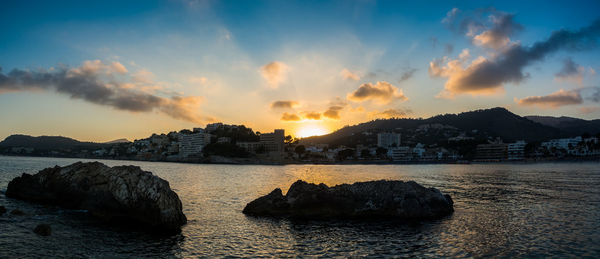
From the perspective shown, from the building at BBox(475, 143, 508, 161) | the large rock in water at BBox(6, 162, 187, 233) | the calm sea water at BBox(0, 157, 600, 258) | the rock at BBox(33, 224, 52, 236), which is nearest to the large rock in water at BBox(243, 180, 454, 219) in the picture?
the calm sea water at BBox(0, 157, 600, 258)

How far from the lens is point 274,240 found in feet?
54.2

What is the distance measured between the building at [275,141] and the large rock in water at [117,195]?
6065 inches

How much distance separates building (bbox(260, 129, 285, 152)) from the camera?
7279 inches

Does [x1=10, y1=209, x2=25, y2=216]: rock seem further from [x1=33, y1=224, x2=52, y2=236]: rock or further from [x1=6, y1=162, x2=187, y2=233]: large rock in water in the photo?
[x1=33, y1=224, x2=52, y2=236]: rock

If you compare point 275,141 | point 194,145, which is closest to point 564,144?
point 275,141

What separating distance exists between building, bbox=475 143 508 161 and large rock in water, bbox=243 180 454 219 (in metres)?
166

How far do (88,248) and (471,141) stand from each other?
21191 centimetres

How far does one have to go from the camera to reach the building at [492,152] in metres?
169

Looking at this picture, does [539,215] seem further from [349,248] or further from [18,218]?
[18,218]

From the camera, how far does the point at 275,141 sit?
622 ft

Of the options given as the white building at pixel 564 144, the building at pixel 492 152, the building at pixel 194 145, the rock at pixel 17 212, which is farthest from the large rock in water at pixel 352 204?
the white building at pixel 564 144

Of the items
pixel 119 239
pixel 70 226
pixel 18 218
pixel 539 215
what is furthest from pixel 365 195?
pixel 18 218

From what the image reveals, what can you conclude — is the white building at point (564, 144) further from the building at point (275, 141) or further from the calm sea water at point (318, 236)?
the calm sea water at point (318, 236)

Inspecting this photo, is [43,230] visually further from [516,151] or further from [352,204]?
[516,151]
